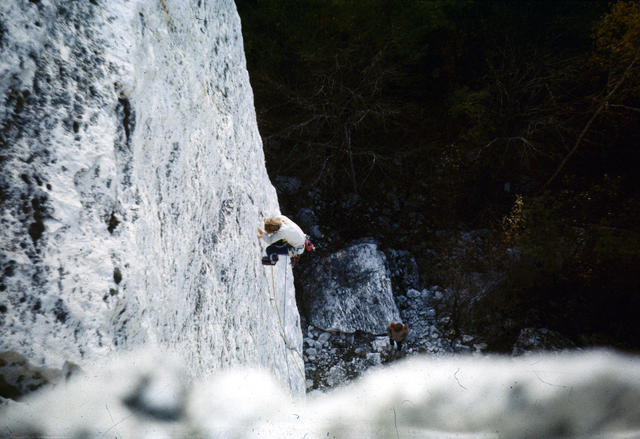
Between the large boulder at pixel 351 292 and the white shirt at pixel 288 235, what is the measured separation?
360 cm

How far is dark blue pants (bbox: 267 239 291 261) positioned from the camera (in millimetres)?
4008

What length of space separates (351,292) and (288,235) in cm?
389

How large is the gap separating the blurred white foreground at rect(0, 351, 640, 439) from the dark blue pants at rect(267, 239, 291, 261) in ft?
4.35

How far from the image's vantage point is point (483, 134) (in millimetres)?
8055

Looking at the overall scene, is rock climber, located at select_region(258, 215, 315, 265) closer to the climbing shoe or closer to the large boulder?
the climbing shoe

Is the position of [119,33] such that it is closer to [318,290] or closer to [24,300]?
[24,300]

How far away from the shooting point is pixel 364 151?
8727 mm

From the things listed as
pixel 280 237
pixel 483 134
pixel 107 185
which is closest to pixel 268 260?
pixel 280 237

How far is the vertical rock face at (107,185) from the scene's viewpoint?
3.96 ft

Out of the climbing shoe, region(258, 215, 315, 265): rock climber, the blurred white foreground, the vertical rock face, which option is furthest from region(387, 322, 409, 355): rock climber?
the vertical rock face

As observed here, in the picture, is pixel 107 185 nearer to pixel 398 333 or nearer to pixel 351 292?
pixel 398 333

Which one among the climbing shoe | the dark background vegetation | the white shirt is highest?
the dark background vegetation

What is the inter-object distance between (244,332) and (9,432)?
194 cm

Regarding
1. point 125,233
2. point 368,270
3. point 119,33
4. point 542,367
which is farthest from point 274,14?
point 542,367
